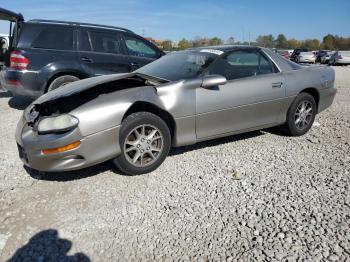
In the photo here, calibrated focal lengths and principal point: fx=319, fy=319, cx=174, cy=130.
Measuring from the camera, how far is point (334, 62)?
79.5ft

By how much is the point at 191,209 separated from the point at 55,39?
511 cm

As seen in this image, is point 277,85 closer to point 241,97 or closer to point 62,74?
point 241,97

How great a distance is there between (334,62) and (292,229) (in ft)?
82.5

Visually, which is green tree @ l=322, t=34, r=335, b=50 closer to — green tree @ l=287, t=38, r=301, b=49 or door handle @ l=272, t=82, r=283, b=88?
green tree @ l=287, t=38, r=301, b=49

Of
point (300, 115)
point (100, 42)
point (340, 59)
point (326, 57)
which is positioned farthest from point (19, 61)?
point (326, 57)

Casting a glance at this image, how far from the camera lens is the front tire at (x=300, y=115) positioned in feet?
15.0

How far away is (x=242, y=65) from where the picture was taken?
4262 mm

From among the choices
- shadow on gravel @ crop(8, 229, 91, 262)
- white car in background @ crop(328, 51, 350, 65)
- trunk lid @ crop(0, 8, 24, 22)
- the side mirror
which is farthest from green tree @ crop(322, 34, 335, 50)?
shadow on gravel @ crop(8, 229, 91, 262)

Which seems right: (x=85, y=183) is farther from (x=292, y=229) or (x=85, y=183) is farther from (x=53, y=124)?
(x=292, y=229)

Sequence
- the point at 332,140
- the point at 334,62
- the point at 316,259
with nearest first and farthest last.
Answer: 1. the point at 316,259
2. the point at 332,140
3. the point at 334,62

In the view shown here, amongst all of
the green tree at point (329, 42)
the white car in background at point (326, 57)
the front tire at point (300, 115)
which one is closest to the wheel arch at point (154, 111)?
the front tire at point (300, 115)

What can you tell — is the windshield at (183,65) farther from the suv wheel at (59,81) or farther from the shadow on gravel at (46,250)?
the suv wheel at (59,81)

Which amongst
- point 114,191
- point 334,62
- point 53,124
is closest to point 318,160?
point 114,191

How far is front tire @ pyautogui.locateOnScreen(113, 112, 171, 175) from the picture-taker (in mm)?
3340
